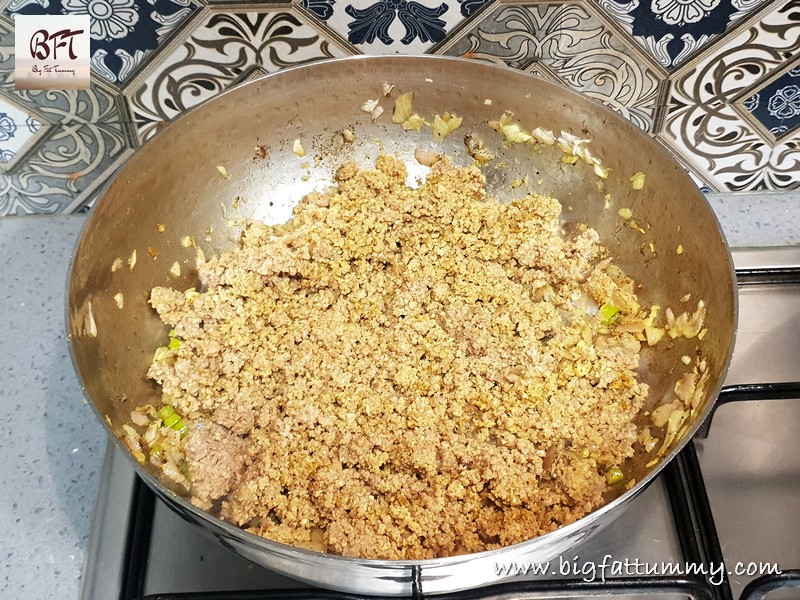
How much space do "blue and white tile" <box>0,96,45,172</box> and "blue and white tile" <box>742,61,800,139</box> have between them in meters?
1.13

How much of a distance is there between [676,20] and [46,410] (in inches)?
41.5

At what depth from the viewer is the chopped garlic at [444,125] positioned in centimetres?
108

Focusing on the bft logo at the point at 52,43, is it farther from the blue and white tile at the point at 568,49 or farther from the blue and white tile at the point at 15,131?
the blue and white tile at the point at 568,49

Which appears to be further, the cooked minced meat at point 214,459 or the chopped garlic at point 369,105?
the chopped garlic at point 369,105

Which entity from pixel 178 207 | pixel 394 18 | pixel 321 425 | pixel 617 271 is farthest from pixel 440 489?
pixel 394 18

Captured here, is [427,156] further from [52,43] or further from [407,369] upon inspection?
[52,43]

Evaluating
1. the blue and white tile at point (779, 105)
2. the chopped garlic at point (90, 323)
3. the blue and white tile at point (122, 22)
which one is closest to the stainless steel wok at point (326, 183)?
the chopped garlic at point (90, 323)

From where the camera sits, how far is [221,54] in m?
1.00

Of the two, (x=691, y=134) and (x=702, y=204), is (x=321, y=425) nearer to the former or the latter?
(x=702, y=204)

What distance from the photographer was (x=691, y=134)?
116 cm

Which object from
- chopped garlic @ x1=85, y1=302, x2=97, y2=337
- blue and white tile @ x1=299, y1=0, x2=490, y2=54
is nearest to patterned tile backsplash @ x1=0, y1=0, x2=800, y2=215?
blue and white tile @ x1=299, y1=0, x2=490, y2=54

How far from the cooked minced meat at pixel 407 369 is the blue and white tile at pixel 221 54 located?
0.20 m

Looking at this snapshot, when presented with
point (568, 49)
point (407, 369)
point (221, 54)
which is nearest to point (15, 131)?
point (221, 54)

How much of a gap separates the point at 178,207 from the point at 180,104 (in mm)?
178
